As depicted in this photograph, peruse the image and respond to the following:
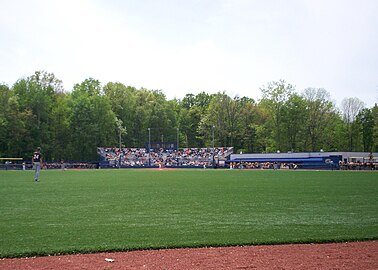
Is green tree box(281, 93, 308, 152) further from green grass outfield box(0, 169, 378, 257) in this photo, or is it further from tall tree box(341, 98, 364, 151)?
green grass outfield box(0, 169, 378, 257)

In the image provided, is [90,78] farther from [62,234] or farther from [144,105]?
[62,234]

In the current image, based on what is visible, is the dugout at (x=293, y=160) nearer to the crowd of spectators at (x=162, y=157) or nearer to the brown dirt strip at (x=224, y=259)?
the crowd of spectators at (x=162, y=157)

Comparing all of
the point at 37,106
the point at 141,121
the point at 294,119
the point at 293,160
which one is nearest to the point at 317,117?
the point at 294,119

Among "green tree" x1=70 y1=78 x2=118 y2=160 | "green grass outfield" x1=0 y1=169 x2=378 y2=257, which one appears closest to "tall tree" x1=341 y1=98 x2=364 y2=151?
"green tree" x1=70 y1=78 x2=118 y2=160

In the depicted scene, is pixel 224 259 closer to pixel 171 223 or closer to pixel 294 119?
pixel 171 223

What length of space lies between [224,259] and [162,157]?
71446 mm

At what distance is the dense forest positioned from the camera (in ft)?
261

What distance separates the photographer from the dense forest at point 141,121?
261 ft

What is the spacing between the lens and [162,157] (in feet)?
257

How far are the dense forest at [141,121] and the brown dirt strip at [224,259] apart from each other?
7286 cm

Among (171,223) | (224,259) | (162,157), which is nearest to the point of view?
(224,259)

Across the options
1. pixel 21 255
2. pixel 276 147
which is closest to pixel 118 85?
pixel 276 147

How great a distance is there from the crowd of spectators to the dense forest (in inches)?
288

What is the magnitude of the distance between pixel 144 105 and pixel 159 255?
91620mm
